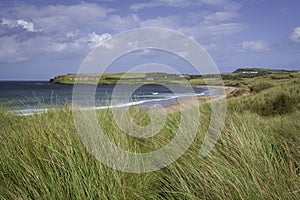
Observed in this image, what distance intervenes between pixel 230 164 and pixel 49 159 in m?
1.72

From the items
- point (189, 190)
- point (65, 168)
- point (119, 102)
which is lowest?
point (189, 190)

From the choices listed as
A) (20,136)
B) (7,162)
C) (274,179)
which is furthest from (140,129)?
(274,179)

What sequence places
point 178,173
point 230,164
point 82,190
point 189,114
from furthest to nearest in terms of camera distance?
point 189,114, point 230,164, point 178,173, point 82,190

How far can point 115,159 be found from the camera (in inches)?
117

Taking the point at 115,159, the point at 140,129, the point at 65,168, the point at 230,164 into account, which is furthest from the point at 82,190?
the point at 140,129

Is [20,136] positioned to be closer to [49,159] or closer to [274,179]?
[49,159]

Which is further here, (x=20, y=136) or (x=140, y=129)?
(x=140, y=129)

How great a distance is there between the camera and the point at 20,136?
11.4 ft

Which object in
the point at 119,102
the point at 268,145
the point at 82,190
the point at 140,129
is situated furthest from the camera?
the point at 119,102

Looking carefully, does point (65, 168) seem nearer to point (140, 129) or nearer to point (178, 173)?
point (178, 173)

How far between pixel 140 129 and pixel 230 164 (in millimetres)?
1691

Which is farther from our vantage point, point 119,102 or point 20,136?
point 119,102

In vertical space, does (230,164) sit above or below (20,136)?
below

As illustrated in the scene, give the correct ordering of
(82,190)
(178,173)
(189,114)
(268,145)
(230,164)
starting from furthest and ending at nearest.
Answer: (189,114) < (268,145) < (230,164) < (178,173) < (82,190)
